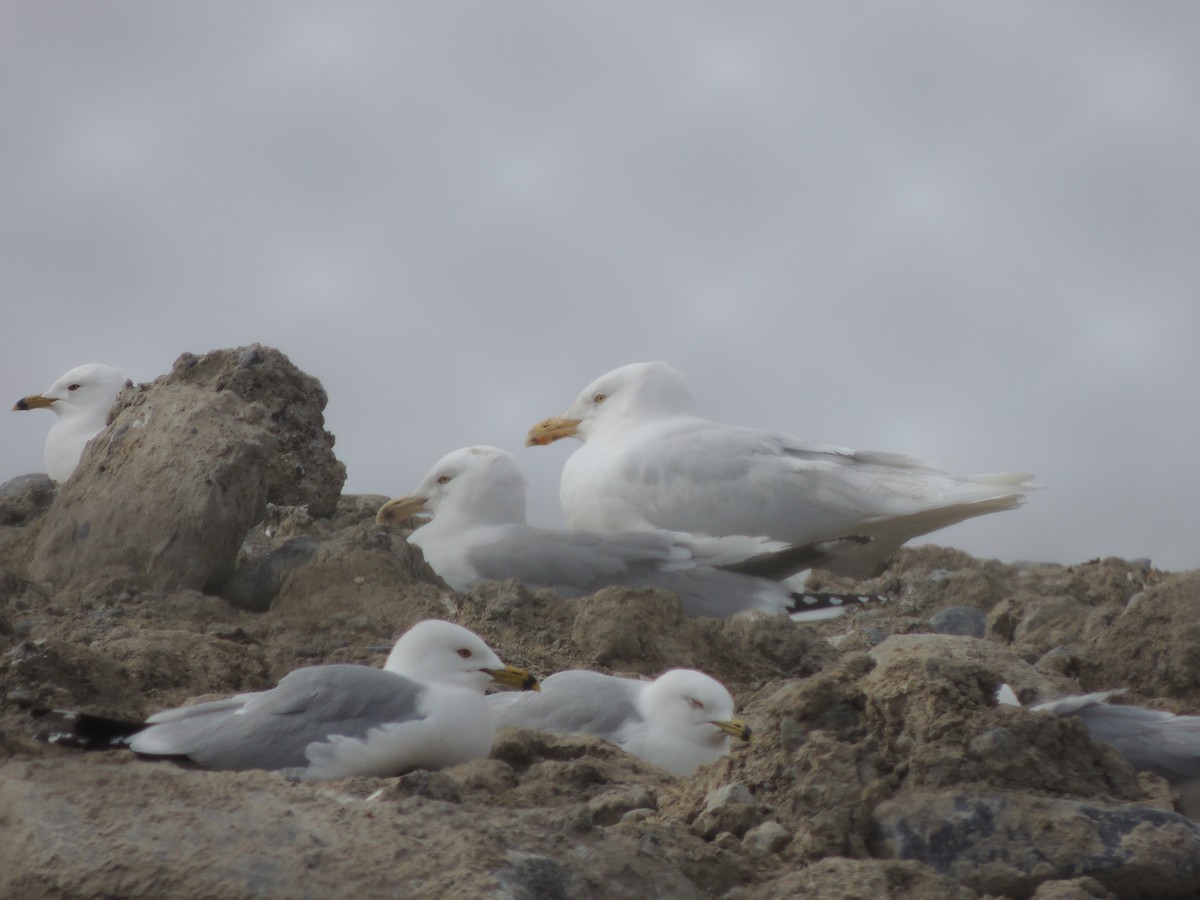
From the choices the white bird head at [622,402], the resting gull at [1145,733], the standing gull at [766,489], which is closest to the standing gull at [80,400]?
the white bird head at [622,402]

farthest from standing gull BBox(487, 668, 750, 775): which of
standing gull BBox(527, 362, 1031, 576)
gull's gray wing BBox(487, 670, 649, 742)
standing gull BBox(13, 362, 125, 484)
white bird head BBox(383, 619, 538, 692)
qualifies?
standing gull BBox(13, 362, 125, 484)

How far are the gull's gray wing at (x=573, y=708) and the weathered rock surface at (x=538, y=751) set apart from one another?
42 cm

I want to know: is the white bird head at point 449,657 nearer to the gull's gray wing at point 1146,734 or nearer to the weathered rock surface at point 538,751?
the weathered rock surface at point 538,751

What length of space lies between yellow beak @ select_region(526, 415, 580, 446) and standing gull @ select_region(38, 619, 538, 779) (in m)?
6.79

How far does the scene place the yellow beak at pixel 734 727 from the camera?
222 inches

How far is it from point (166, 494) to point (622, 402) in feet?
14.5

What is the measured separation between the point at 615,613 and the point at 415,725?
2501 millimetres

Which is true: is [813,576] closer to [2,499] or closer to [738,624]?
[738,624]

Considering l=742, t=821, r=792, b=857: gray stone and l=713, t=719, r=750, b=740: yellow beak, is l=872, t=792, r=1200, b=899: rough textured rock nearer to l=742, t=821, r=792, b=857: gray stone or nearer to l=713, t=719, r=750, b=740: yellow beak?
l=742, t=821, r=792, b=857: gray stone

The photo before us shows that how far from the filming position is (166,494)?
820cm

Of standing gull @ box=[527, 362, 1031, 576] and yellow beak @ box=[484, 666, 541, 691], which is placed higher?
standing gull @ box=[527, 362, 1031, 576]

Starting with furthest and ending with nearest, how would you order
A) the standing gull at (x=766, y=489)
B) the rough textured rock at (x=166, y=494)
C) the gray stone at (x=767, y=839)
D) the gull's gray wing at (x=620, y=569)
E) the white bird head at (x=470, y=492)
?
the standing gull at (x=766, y=489)
the white bird head at (x=470, y=492)
the gull's gray wing at (x=620, y=569)
the rough textured rock at (x=166, y=494)
the gray stone at (x=767, y=839)

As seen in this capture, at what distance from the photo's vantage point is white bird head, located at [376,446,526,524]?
10.1 m

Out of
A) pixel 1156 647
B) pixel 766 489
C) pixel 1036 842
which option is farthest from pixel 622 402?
pixel 1036 842
